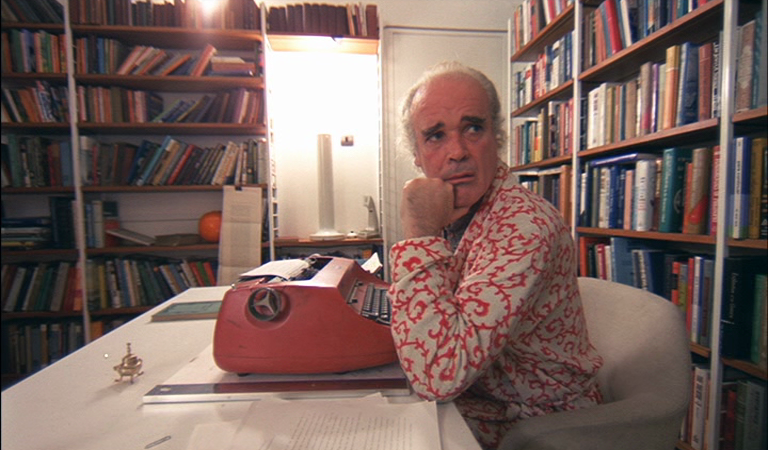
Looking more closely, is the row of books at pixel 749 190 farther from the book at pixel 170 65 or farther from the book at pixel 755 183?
the book at pixel 170 65

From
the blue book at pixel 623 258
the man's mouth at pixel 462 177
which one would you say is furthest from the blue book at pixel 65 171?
the blue book at pixel 623 258

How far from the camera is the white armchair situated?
665mm

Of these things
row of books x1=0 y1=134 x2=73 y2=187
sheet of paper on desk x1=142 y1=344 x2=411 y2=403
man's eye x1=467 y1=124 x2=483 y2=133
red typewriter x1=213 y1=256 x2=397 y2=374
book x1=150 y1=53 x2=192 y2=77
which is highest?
book x1=150 y1=53 x2=192 y2=77

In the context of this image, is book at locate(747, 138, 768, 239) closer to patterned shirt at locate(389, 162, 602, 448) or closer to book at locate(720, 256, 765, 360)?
book at locate(720, 256, 765, 360)

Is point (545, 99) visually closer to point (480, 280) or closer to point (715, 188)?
point (715, 188)

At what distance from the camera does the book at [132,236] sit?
2.47m

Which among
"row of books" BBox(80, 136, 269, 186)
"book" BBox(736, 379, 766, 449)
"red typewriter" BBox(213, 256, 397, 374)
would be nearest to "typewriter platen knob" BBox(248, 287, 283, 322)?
"red typewriter" BBox(213, 256, 397, 374)

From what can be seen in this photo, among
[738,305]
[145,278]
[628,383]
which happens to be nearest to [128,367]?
[628,383]

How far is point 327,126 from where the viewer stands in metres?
2.88

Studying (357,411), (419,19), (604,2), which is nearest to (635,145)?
(604,2)

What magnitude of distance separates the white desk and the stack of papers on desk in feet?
0.09

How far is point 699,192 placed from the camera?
136 cm

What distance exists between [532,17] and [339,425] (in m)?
2.65

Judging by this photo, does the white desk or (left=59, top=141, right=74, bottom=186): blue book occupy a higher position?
(left=59, top=141, right=74, bottom=186): blue book
